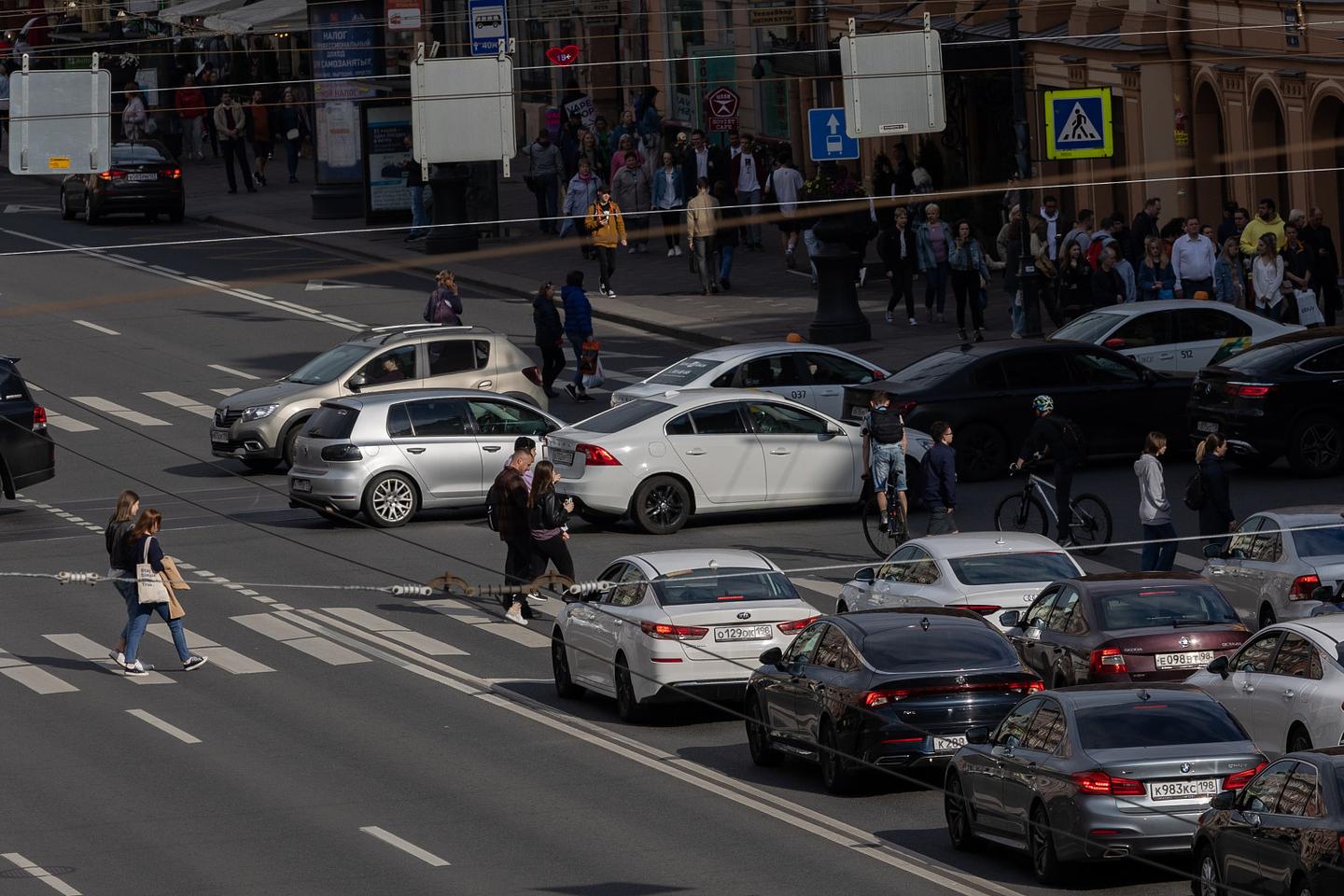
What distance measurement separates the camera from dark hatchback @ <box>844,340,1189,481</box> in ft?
88.6

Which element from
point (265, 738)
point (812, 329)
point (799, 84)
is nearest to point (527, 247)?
point (799, 84)

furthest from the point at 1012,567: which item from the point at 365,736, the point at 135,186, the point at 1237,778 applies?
the point at 135,186

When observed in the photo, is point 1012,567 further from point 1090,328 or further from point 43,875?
point 1090,328

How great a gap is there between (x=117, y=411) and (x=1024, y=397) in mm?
13041

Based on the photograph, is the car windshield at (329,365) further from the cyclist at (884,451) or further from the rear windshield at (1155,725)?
the rear windshield at (1155,725)

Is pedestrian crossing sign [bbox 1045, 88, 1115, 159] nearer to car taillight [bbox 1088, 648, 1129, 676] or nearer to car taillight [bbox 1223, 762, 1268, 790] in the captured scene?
car taillight [bbox 1088, 648, 1129, 676]

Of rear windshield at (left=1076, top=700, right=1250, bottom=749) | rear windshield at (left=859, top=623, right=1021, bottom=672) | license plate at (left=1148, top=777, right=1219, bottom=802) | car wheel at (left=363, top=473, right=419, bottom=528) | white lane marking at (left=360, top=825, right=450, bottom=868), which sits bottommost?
white lane marking at (left=360, top=825, right=450, bottom=868)

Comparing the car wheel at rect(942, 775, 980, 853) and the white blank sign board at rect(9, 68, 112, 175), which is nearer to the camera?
the car wheel at rect(942, 775, 980, 853)

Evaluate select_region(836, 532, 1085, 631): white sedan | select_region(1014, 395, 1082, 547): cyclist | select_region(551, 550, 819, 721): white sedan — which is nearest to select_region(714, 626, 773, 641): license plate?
select_region(551, 550, 819, 721): white sedan

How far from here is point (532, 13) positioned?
64875 millimetres

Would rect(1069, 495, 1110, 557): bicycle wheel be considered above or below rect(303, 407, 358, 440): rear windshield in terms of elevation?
below

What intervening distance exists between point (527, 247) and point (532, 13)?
19.9 metres

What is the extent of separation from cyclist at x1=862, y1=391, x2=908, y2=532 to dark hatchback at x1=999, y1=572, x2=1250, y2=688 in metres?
5.76

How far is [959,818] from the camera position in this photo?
14.8 metres
